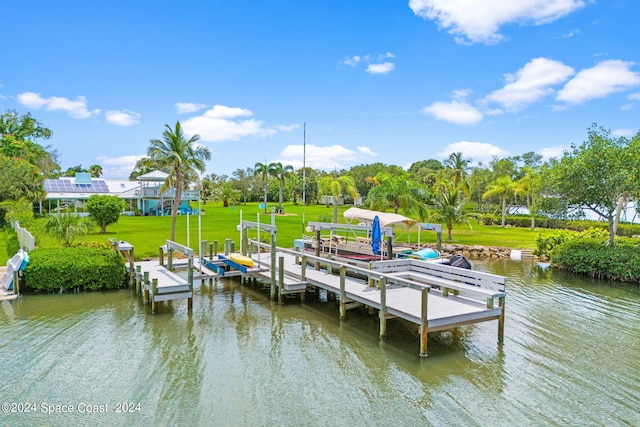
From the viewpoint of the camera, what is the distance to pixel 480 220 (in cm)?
4788

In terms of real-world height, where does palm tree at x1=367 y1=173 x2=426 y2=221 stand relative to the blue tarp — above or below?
above

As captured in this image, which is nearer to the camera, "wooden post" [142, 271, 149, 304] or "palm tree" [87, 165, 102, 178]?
"wooden post" [142, 271, 149, 304]

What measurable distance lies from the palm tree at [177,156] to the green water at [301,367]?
10.0 meters

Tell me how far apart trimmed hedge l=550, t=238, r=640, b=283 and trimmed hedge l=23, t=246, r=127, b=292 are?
19.5 meters

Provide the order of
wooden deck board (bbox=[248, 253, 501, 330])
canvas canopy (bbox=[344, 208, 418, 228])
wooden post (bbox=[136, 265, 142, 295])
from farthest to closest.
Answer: canvas canopy (bbox=[344, 208, 418, 228])
wooden post (bbox=[136, 265, 142, 295])
wooden deck board (bbox=[248, 253, 501, 330])

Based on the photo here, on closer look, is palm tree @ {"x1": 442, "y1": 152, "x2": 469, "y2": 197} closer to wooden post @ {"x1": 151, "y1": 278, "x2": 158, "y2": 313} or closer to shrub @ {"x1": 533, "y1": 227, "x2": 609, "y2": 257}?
shrub @ {"x1": 533, "y1": 227, "x2": 609, "y2": 257}

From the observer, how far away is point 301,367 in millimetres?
8773

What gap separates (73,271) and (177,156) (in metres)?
8.80

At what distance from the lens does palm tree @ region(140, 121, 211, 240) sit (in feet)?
72.1

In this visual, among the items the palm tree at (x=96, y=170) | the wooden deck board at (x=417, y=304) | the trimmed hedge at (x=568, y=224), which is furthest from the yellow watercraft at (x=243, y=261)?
the palm tree at (x=96, y=170)

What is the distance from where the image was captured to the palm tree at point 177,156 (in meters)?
22.0

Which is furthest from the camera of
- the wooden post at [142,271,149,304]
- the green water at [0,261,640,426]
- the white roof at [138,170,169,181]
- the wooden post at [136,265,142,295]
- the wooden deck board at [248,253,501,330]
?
the white roof at [138,170,169,181]

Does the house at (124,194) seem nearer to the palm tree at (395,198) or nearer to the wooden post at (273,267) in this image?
the palm tree at (395,198)

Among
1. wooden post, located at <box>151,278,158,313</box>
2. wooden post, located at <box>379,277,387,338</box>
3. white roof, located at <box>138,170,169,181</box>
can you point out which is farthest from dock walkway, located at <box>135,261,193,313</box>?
white roof, located at <box>138,170,169,181</box>
